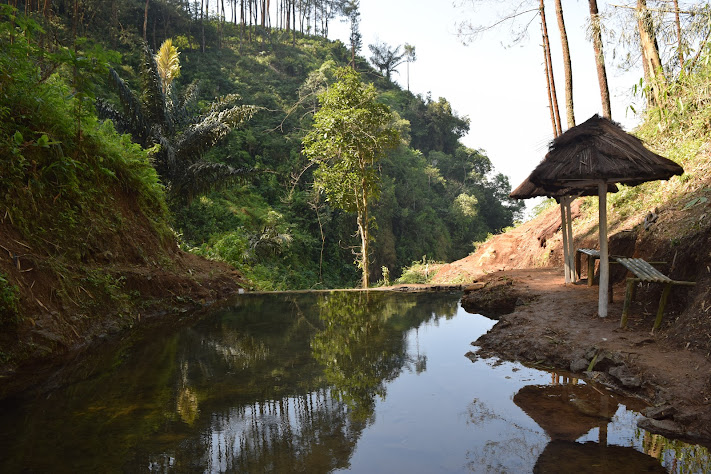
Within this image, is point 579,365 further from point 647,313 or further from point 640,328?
point 647,313

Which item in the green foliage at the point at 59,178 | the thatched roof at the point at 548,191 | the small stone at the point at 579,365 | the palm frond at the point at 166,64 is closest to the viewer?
the small stone at the point at 579,365

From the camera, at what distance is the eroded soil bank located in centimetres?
349

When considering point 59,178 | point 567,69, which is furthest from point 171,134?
point 567,69

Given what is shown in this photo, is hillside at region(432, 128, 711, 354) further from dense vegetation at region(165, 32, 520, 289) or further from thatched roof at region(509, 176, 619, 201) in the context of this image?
dense vegetation at region(165, 32, 520, 289)

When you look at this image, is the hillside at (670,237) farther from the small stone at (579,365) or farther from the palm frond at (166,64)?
the palm frond at (166,64)

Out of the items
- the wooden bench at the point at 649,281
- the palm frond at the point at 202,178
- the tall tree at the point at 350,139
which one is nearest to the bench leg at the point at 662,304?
the wooden bench at the point at 649,281

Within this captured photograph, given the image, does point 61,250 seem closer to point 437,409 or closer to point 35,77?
point 35,77

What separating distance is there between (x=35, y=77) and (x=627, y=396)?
8.36m

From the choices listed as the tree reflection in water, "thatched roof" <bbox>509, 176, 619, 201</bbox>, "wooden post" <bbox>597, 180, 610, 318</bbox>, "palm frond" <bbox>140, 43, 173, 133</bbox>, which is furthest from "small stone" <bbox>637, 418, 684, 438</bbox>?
"palm frond" <bbox>140, 43, 173, 133</bbox>

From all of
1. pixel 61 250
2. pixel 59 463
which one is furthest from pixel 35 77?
pixel 59 463

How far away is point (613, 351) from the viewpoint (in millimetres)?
4684

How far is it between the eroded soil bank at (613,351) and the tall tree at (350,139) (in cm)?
679

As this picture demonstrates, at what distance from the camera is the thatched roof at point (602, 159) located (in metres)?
5.54

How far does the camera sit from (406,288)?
442 inches
